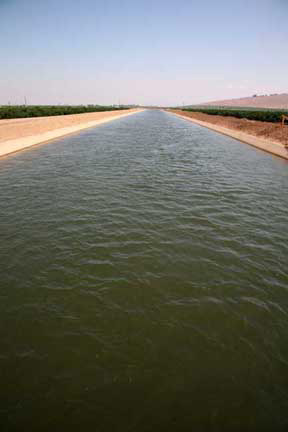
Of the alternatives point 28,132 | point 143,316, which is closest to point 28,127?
point 28,132

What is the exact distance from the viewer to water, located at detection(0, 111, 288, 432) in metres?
2.87

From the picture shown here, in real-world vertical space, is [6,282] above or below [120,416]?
above

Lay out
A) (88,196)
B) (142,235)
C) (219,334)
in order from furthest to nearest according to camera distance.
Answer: (88,196) < (142,235) < (219,334)

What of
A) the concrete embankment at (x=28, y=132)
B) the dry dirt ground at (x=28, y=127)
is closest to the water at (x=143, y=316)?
the concrete embankment at (x=28, y=132)

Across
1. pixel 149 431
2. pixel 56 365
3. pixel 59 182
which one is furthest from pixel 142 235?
pixel 59 182

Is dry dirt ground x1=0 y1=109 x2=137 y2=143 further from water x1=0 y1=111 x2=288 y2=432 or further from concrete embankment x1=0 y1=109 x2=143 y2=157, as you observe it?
water x1=0 y1=111 x2=288 y2=432

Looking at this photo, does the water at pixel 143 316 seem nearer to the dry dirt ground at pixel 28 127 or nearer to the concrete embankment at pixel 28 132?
the concrete embankment at pixel 28 132

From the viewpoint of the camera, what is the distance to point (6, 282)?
4.82 m

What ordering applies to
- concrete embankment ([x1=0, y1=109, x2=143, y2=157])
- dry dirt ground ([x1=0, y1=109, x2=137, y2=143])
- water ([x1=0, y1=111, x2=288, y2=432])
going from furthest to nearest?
1. dry dirt ground ([x1=0, y1=109, x2=137, y2=143])
2. concrete embankment ([x1=0, y1=109, x2=143, y2=157])
3. water ([x1=0, y1=111, x2=288, y2=432])

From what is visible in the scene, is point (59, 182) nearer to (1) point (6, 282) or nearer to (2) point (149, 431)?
(1) point (6, 282)

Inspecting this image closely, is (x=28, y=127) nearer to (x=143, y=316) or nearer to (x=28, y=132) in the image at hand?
(x=28, y=132)

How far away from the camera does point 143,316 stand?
406 centimetres

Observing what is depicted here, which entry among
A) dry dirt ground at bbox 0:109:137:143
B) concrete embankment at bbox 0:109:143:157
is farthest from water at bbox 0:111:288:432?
dry dirt ground at bbox 0:109:137:143

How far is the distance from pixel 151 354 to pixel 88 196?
24.7 feet
